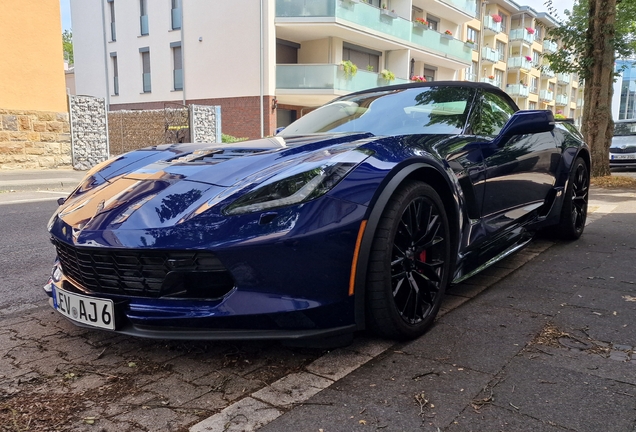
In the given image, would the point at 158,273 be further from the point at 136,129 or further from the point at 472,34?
the point at 472,34

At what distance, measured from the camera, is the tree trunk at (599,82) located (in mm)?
10484

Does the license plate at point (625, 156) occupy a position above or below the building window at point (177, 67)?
below

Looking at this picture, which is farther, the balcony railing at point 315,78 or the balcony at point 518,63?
the balcony at point 518,63

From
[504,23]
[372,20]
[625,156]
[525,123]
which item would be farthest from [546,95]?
[525,123]

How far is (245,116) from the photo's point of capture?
21.2 m

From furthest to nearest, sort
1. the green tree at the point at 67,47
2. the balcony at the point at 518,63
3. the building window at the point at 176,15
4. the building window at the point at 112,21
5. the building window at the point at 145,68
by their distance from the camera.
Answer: the green tree at the point at 67,47, the balcony at the point at 518,63, the building window at the point at 112,21, the building window at the point at 145,68, the building window at the point at 176,15

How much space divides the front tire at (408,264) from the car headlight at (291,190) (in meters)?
0.29

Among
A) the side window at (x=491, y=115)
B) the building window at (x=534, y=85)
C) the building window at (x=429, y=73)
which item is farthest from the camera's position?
the building window at (x=534, y=85)

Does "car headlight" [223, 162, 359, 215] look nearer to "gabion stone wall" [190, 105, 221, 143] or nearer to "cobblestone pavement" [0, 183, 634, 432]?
"cobblestone pavement" [0, 183, 634, 432]

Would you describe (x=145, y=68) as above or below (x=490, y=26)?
below

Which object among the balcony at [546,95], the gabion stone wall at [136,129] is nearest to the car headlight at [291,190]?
the gabion stone wall at [136,129]

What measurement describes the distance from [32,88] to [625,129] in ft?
55.9

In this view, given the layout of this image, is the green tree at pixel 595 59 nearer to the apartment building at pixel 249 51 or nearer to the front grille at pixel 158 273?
the apartment building at pixel 249 51

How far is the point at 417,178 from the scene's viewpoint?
7.77 feet
